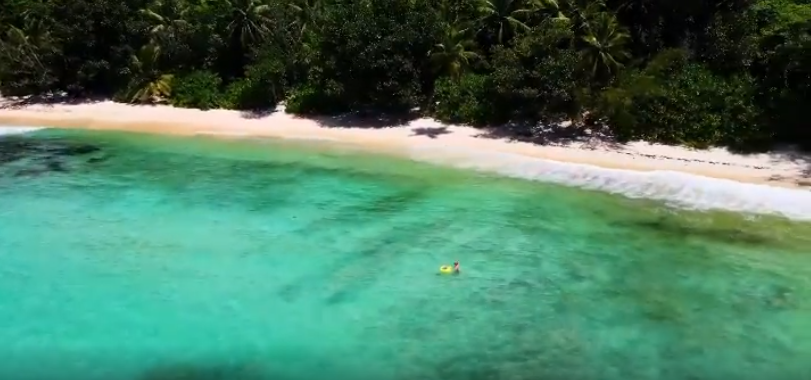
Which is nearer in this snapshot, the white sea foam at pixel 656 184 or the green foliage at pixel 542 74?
the white sea foam at pixel 656 184

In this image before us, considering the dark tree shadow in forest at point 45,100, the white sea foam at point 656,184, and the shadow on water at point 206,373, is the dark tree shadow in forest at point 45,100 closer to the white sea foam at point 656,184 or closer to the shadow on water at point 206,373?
the white sea foam at point 656,184

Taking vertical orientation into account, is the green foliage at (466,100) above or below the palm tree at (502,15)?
below

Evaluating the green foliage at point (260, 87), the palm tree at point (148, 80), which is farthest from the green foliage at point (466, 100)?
the palm tree at point (148, 80)

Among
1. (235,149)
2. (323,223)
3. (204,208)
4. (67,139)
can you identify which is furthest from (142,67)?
(323,223)

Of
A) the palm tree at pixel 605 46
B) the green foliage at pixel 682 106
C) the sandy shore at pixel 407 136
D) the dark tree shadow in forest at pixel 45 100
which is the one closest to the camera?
the sandy shore at pixel 407 136

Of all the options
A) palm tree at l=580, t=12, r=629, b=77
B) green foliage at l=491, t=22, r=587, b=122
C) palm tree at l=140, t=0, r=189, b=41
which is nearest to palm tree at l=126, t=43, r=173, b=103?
palm tree at l=140, t=0, r=189, b=41

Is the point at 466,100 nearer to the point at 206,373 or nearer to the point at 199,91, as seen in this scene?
the point at 199,91

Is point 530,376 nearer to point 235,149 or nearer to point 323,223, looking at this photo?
point 323,223
